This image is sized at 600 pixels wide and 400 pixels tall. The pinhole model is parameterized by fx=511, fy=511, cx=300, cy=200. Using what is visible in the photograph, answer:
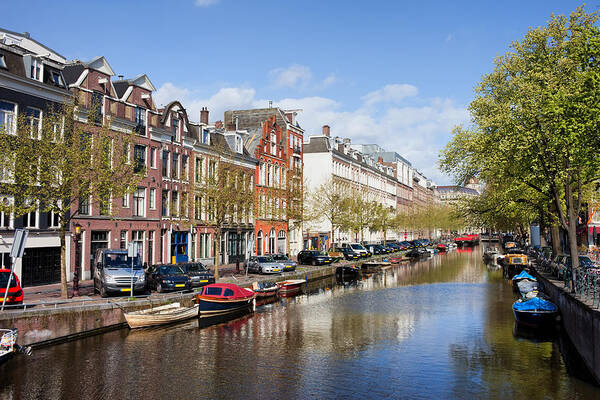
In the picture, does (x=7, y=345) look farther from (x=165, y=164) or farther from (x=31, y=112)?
(x=165, y=164)

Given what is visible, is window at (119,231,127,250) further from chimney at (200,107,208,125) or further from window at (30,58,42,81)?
chimney at (200,107,208,125)

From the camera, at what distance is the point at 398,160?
15050 centimetres

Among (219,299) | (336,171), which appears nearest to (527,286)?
(219,299)

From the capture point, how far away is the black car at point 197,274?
116 ft

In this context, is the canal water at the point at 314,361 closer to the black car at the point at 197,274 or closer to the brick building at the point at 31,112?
the black car at the point at 197,274

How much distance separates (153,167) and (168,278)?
630 inches

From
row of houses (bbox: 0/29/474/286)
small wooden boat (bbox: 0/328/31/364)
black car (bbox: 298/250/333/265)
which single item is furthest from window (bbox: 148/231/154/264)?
small wooden boat (bbox: 0/328/31/364)

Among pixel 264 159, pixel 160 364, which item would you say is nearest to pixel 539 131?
pixel 160 364

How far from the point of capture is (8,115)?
33344 millimetres

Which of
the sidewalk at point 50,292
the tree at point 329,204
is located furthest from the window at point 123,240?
the tree at point 329,204

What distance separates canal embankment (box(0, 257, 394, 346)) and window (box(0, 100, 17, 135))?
1374 cm

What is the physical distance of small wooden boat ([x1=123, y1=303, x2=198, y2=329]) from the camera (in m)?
26.1

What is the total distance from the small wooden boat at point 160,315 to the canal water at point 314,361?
57 centimetres

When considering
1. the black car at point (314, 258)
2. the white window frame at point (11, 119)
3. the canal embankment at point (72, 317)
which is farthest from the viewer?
the black car at point (314, 258)
